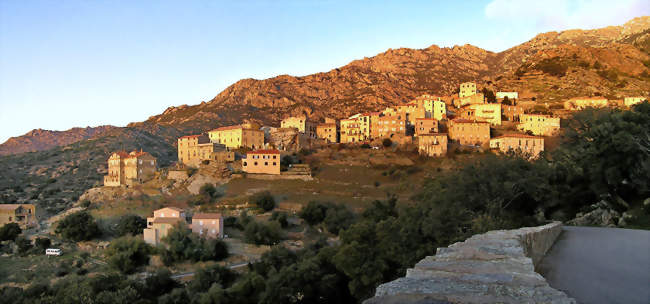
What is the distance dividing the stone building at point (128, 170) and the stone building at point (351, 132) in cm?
3058

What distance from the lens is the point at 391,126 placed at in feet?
233

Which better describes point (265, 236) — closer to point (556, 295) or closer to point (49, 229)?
point (49, 229)

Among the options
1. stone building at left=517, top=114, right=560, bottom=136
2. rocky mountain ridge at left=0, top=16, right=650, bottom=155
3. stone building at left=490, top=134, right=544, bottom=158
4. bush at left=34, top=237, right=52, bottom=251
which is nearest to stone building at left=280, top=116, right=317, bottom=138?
rocky mountain ridge at left=0, top=16, right=650, bottom=155

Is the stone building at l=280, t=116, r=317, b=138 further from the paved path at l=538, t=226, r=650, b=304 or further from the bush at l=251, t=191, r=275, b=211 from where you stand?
the paved path at l=538, t=226, r=650, b=304

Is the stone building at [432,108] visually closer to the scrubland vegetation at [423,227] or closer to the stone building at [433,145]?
the stone building at [433,145]

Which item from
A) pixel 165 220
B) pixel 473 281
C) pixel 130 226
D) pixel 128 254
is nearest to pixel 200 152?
pixel 130 226

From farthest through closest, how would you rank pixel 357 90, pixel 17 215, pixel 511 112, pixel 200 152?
pixel 357 90, pixel 511 112, pixel 200 152, pixel 17 215

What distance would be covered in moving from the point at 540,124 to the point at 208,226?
49274 millimetres

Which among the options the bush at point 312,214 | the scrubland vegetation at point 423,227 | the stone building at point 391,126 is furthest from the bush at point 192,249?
the stone building at point 391,126

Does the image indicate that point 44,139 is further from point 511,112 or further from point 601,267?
point 601,267

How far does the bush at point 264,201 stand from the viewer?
51375 mm

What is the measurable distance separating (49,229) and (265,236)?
27.0 meters

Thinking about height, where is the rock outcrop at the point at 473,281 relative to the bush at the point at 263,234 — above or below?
above

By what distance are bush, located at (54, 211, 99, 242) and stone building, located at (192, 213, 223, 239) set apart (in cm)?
1167
